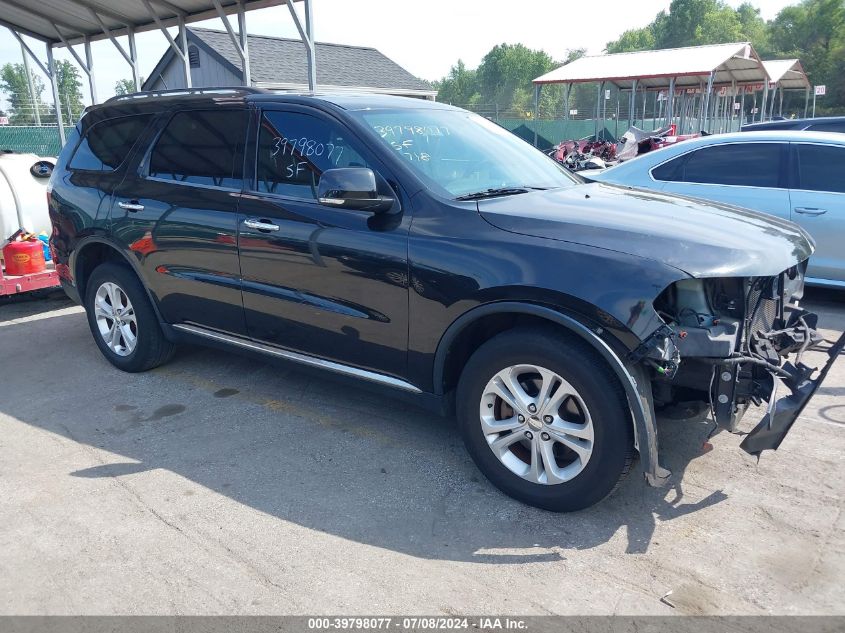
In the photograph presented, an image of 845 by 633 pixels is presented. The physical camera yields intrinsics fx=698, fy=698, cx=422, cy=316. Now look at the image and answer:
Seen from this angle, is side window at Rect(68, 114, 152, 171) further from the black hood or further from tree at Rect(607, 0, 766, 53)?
tree at Rect(607, 0, 766, 53)

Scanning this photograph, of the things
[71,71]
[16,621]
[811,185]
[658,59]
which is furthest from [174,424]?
[71,71]

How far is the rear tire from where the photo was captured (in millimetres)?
5027

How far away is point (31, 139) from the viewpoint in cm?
1972

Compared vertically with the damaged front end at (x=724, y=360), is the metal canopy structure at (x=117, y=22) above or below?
above

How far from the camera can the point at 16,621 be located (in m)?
2.65

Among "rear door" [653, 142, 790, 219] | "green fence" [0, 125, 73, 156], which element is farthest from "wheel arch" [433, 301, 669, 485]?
"green fence" [0, 125, 73, 156]

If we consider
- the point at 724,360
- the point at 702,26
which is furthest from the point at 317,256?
the point at 702,26

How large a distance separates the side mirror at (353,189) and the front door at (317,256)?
94 mm

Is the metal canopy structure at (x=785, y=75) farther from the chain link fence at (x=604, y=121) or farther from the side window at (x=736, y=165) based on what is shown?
the side window at (x=736, y=165)

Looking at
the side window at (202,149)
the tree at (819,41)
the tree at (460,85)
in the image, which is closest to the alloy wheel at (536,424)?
the side window at (202,149)

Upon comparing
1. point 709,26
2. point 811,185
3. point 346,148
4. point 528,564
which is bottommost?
point 528,564

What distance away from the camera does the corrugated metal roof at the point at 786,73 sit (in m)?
33.4

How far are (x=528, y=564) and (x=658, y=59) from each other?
26.9m

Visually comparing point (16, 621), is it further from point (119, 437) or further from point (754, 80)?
point (754, 80)
